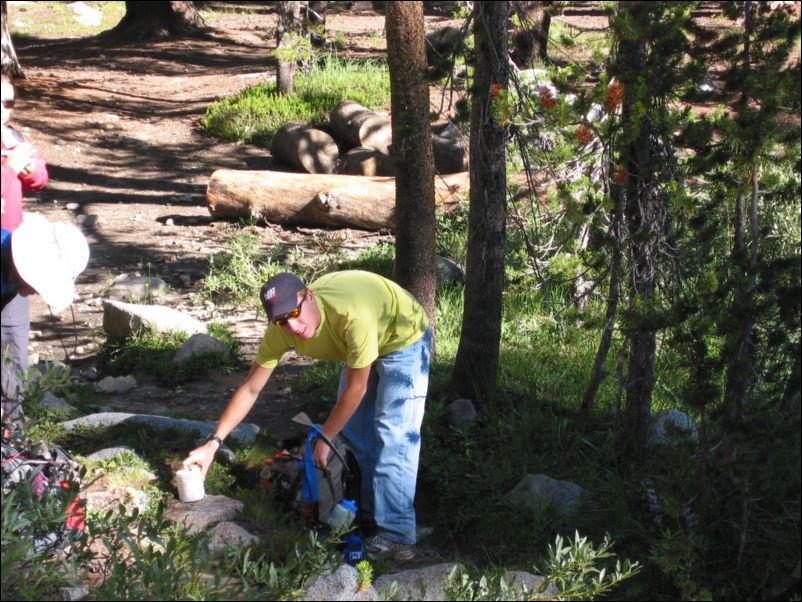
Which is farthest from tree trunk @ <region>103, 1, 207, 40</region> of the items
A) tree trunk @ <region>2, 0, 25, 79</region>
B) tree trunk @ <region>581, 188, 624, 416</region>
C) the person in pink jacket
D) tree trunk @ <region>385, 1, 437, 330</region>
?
the person in pink jacket

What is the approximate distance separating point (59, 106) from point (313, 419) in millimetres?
10070

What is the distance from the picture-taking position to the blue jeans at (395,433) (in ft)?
14.4

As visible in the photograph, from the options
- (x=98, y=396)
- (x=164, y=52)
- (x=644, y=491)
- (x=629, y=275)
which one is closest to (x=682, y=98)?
(x=629, y=275)

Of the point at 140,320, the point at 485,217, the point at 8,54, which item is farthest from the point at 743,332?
the point at 8,54

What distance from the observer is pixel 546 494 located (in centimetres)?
497

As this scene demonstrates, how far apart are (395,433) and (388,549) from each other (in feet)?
1.87

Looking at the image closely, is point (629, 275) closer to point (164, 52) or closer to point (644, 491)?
point (644, 491)

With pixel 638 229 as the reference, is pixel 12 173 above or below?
above

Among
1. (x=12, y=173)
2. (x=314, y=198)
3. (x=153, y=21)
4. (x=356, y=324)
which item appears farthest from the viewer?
(x=153, y=21)

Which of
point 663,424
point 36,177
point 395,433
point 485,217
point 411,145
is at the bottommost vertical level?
point 663,424

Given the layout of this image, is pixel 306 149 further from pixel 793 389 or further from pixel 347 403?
pixel 793 389

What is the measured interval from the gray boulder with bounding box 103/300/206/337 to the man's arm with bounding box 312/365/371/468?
10.6ft

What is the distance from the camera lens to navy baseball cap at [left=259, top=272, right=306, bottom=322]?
3.88 m

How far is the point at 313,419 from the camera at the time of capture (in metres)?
6.04
